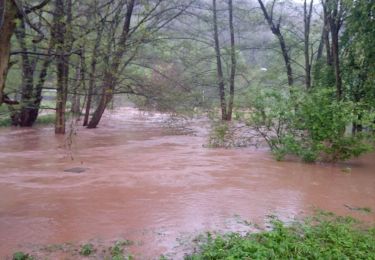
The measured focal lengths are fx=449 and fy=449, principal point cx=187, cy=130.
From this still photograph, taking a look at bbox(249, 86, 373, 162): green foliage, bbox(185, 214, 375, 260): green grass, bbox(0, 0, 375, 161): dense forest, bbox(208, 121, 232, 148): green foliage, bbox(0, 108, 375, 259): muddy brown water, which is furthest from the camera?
bbox(208, 121, 232, 148): green foliage

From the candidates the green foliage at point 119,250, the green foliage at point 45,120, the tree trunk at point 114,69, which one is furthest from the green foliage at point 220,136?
the green foliage at point 45,120

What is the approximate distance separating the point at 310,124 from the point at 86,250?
24.6 feet

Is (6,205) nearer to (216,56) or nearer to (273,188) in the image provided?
(273,188)

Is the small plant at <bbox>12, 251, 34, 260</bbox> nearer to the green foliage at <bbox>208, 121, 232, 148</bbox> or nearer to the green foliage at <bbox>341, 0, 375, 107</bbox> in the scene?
the green foliage at <bbox>208, 121, 232, 148</bbox>

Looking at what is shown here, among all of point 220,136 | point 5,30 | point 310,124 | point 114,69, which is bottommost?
point 220,136

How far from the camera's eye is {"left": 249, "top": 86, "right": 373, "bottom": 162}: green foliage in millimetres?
10716

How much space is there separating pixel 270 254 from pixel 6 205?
14.7ft

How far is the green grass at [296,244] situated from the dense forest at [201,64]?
118 inches

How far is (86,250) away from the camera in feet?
17.0

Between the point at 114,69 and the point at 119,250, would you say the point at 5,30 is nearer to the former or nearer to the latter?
the point at 119,250

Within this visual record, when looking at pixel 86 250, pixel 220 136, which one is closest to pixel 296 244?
pixel 86 250

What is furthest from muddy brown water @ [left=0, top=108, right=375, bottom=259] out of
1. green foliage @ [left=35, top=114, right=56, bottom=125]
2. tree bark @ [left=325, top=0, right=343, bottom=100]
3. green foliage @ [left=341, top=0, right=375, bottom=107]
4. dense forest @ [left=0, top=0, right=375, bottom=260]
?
green foliage @ [left=35, top=114, right=56, bottom=125]

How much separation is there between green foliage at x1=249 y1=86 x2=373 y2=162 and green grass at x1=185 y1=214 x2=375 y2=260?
4938 millimetres

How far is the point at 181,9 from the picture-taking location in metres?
20.3
